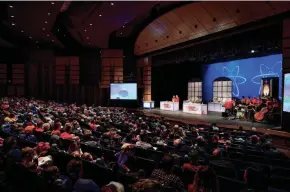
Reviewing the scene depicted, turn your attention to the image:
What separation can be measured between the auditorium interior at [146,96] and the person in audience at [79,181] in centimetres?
1

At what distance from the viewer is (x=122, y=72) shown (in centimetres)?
2098

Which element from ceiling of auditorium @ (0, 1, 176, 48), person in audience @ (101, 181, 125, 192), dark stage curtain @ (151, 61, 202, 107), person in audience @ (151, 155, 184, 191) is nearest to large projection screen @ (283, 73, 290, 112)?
ceiling of auditorium @ (0, 1, 176, 48)

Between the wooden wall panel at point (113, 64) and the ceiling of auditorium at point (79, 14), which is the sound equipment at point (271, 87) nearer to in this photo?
the ceiling of auditorium at point (79, 14)

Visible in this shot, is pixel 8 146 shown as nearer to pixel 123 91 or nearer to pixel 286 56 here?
pixel 286 56

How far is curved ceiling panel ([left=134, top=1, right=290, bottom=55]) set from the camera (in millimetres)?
9289

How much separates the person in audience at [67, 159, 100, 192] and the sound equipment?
40.4 ft

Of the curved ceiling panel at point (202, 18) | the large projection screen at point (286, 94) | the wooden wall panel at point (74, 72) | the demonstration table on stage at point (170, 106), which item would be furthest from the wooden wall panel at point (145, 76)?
the large projection screen at point (286, 94)

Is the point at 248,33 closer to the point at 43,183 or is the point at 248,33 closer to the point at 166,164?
the point at 166,164

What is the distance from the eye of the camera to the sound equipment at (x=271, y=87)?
1350 cm

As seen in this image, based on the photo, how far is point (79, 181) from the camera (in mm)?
3021

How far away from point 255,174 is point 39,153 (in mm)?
3398

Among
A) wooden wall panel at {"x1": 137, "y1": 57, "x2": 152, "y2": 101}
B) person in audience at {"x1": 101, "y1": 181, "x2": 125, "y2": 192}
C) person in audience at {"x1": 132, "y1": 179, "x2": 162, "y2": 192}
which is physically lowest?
person in audience at {"x1": 101, "y1": 181, "x2": 125, "y2": 192}

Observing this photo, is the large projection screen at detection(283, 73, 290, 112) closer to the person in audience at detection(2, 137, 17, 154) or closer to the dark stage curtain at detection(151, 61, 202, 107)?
the person in audience at detection(2, 137, 17, 154)

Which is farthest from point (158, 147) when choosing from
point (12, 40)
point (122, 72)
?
point (12, 40)
